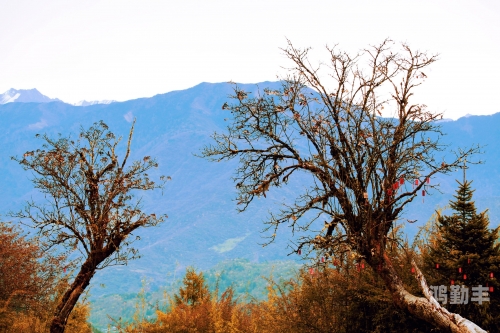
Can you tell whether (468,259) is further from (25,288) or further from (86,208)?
(25,288)

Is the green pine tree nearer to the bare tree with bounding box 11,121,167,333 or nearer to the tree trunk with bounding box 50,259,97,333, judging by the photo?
the bare tree with bounding box 11,121,167,333

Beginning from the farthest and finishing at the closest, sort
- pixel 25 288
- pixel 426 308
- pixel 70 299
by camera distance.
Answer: pixel 25 288 < pixel 70 299 < pixel 426 308

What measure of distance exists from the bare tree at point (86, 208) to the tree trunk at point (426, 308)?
793cm

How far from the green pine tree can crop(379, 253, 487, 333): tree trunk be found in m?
3.26

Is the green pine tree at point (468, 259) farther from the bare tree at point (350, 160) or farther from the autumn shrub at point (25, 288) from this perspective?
the autumn shrub at point (25, 288)

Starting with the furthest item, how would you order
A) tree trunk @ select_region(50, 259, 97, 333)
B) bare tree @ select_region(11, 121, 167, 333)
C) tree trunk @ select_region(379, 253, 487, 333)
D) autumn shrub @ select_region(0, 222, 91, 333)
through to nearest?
autumn shrub @ select_region(0, 222, 91, 333), bare tree @ select_region(11, 121, 167, 333), tree trunk @ select_region(50, 259, 97, 333), tree trunk @ select_region(379, 253, 487, 333)

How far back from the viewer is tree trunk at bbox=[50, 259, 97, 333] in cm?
1761

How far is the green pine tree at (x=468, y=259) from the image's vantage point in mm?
15547

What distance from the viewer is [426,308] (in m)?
12.0

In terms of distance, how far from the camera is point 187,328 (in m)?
19.3

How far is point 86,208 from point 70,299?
264 cm

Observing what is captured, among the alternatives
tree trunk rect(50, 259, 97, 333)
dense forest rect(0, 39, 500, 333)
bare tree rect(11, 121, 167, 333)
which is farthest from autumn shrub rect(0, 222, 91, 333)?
tree trunk rect(50, 259, 97, 333)

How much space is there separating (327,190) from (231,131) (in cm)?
273

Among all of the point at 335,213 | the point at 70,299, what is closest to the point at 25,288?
the point at 70,299
